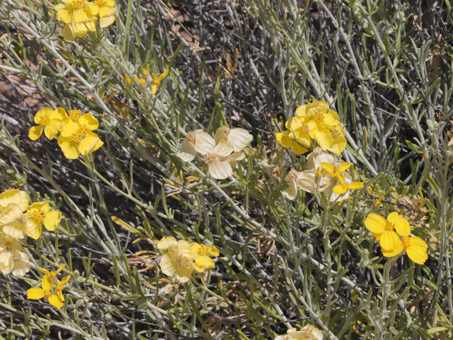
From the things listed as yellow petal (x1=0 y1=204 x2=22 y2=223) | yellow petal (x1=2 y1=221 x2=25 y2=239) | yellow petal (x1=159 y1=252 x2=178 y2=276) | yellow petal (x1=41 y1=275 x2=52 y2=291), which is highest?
yellow petal (x1=0 y1=204 x2=22 y2=223)

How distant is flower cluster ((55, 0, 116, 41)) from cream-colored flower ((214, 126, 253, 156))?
498 mm

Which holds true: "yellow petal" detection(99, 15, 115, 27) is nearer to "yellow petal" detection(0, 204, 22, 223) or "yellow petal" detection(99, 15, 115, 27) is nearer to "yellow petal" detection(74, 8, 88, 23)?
"yellow petal" detection(74, 8, 88, 23)

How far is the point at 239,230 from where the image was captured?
8.55ft

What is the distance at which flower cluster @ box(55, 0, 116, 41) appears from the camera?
5.04ft

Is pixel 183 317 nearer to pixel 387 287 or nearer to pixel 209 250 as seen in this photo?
pixel 209 250

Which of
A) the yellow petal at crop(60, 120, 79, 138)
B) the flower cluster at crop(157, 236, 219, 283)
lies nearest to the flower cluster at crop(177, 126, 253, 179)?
the flower cluster at crop(157, 236, 219, 283)

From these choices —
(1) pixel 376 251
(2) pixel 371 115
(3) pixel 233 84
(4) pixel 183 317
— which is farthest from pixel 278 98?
(4) pixel 183 317

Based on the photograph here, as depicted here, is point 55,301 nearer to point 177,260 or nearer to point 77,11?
point 177,260

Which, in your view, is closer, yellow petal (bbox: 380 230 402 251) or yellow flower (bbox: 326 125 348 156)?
yellow petal (bbox: 380 230 402 251)

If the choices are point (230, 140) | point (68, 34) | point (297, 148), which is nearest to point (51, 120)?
point (68, 34)

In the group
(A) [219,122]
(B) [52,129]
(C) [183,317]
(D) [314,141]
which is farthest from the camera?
(A) [219,122]

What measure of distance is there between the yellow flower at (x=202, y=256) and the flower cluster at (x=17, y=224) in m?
0.47

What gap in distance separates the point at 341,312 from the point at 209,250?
2.73 feet

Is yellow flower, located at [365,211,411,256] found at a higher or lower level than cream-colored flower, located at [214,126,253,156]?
lower
